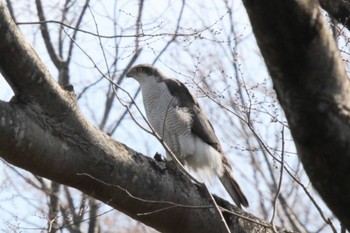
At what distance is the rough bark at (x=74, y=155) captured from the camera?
264 centimetres

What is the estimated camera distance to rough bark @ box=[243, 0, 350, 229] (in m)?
1.50

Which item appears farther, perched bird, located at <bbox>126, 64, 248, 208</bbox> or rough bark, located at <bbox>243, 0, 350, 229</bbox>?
perched bird, located at <bbox>126, 64, 248, 208</bbox>

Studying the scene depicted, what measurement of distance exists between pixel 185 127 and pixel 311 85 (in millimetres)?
4685

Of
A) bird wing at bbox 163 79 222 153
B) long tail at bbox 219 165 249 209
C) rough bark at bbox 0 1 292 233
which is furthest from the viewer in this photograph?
bird wing at bbox 163 79 222 153

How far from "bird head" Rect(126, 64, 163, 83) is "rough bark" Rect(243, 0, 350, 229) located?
16.3 feet

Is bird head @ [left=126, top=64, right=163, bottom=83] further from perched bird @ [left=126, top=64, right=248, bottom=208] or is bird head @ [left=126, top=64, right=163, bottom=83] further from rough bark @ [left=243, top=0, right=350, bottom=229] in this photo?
rough bark @ [left=243, top=0, right=350, bottom=229]

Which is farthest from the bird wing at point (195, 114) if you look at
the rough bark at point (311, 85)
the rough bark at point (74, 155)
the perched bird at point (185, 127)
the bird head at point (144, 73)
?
the rough bark at point (311, 85)

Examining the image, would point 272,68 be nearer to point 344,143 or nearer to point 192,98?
Result: point 344,143

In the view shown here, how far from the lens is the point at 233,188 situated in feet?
19.4

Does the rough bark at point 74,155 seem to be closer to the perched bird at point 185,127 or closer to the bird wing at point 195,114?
the perched bird at point 185,127

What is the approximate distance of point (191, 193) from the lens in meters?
3.16

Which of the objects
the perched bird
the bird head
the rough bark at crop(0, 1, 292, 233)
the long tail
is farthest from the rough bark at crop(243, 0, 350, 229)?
the bird head

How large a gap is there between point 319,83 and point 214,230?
1.67 m

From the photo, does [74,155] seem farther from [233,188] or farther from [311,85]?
[233,188]
